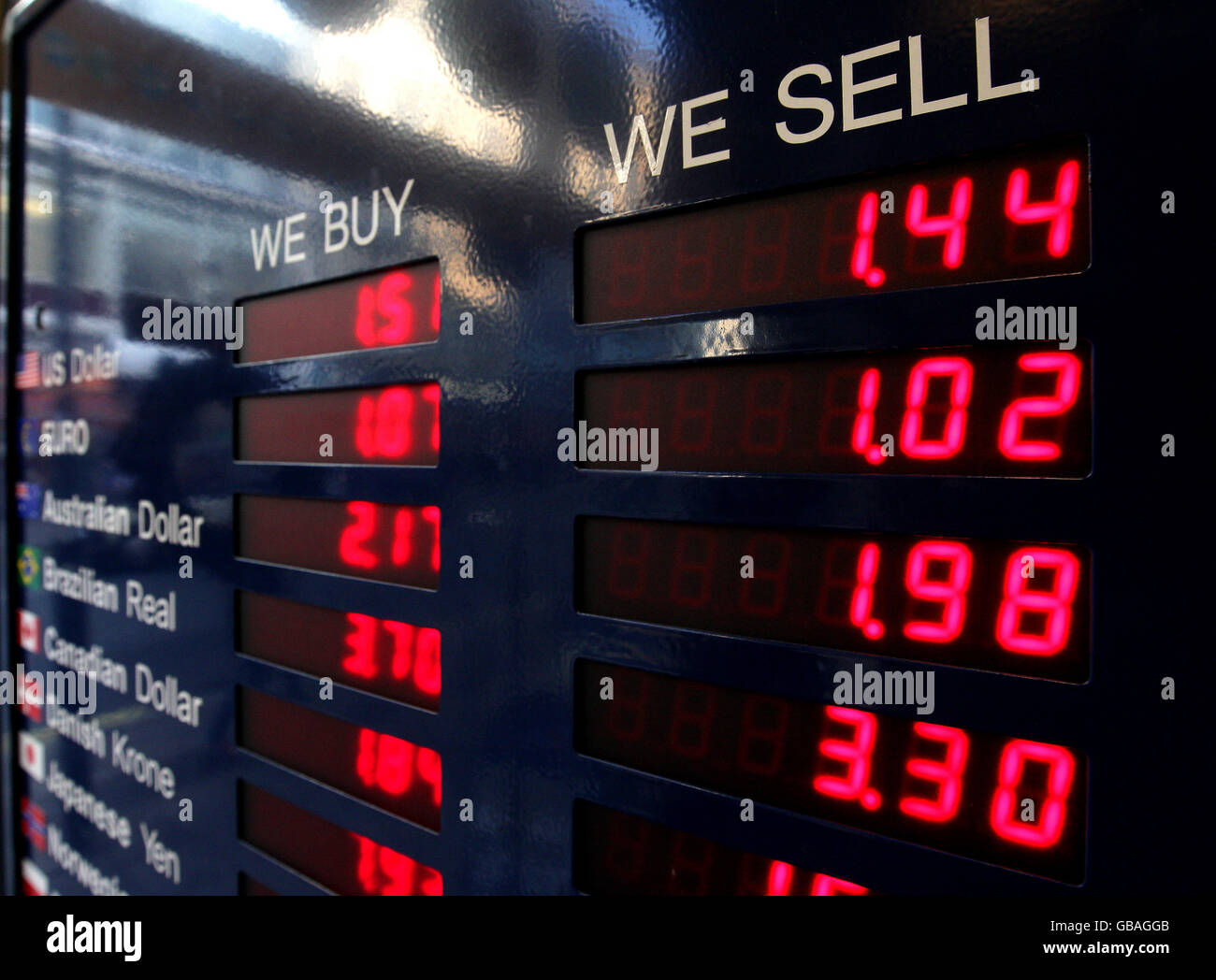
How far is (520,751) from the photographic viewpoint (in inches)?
34.9

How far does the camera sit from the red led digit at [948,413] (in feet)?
2.06

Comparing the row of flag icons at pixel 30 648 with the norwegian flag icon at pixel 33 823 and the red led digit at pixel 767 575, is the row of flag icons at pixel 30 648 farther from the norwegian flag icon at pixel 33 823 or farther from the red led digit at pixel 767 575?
the red led digit at pixel 767 575

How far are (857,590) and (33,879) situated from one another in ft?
7.16

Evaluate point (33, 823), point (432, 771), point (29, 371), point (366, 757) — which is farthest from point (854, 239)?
point (33, 823)

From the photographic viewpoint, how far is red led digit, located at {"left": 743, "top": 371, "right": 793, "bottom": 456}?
0.71 metres

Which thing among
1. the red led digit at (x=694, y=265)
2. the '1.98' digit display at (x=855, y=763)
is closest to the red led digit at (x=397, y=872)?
the '1.98' digit display at (x=855, y=763)

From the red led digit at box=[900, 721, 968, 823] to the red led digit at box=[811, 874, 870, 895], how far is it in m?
0.09

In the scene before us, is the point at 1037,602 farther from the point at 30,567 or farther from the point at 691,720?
the point at 30,567

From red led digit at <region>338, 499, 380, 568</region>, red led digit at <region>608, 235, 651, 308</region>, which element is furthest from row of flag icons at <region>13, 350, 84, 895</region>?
red led digit at <region>608, 235, 651, 308</region>

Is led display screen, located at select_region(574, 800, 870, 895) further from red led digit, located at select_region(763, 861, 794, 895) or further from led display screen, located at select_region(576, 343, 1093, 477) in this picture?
led display screen, located at select_region(576, 343, 1093, 477)

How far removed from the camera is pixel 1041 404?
599mm

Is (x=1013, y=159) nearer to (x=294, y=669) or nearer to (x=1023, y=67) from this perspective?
(x=1023, y=67)
